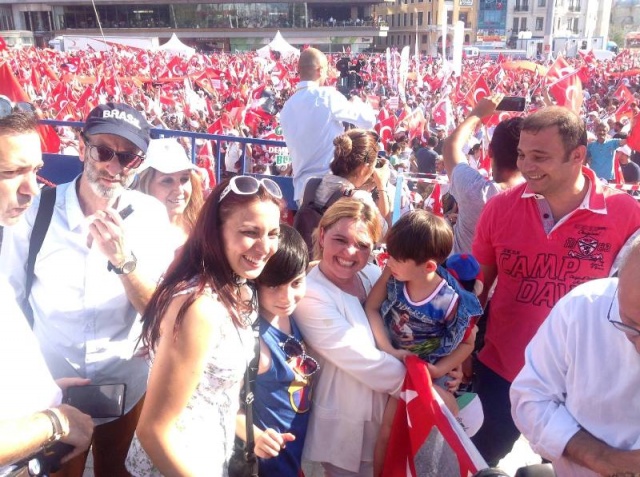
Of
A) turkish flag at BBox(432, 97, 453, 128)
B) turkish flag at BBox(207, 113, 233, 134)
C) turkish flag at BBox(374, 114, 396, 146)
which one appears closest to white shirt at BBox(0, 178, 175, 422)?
turkish flag at BBox(207, 113, 233, 134)

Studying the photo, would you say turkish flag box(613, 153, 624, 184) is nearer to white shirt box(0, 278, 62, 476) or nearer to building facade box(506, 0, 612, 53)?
white shirt box(0, 278, 62, 476)

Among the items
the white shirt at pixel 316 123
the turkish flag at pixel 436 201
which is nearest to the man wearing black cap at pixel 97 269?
the white shirt at pixel 316 123

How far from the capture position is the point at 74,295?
200 centimetres

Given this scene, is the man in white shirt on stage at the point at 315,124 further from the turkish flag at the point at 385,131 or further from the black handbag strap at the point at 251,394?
the turkish flag at the point at 385,131

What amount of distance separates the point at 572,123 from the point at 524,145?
0.66 ft

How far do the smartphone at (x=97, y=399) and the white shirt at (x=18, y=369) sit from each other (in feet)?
0.89

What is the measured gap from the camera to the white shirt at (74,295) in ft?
6.54

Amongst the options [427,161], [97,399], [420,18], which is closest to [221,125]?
[427,161]

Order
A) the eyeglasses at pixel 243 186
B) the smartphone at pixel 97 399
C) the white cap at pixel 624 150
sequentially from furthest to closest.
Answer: the white cap at pixel 624 150 < the smartphone at pixel 97 399 < the eyeglasses at pixel 243 186

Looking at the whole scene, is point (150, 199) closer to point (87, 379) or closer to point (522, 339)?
point (87, 379)

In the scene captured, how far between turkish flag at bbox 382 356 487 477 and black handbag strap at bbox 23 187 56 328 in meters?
1.39

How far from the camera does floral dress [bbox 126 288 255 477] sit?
1.63 m

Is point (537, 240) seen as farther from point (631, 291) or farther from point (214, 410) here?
point (214, 410)

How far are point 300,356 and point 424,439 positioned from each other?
531 millimetres
